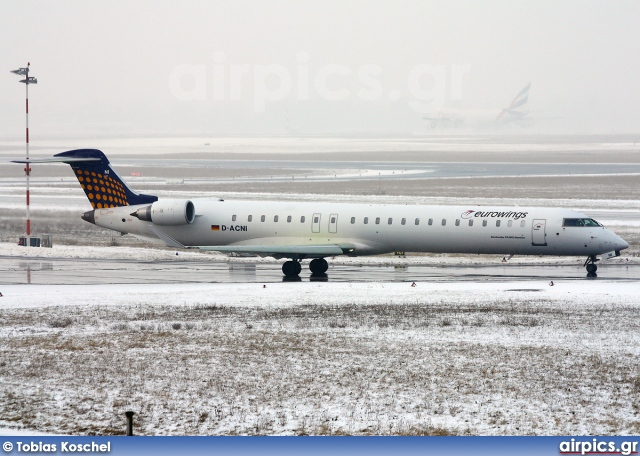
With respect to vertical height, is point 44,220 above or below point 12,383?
above

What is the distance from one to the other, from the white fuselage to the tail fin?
45cm

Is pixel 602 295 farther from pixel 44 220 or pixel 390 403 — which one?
pixel 44 220

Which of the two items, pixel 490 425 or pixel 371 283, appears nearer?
pixel 490 425

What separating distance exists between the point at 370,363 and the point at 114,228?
2346cm

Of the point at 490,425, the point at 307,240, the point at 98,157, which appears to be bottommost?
the point at 490,425

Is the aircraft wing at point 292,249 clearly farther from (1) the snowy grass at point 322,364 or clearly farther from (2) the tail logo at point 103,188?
(1) the snowy grass at point 322,364

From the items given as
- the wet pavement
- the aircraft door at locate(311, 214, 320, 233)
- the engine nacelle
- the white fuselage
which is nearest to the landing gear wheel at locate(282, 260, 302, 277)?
the wet pavement

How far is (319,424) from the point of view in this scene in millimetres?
14156

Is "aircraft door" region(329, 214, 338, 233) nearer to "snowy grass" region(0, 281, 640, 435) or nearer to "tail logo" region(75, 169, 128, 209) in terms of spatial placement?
"tail logo" region(75, 169, 128, 209)

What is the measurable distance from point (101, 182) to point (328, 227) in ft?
32.6

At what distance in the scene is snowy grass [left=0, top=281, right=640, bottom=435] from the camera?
1445 centimetres

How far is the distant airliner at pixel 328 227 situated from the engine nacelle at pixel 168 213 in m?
0.04

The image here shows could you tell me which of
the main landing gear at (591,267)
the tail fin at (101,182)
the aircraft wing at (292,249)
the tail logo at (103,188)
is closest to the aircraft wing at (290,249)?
the aircraft wing at (292,249)

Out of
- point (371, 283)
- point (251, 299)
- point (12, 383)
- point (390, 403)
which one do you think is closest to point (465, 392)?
point (390, 403)
